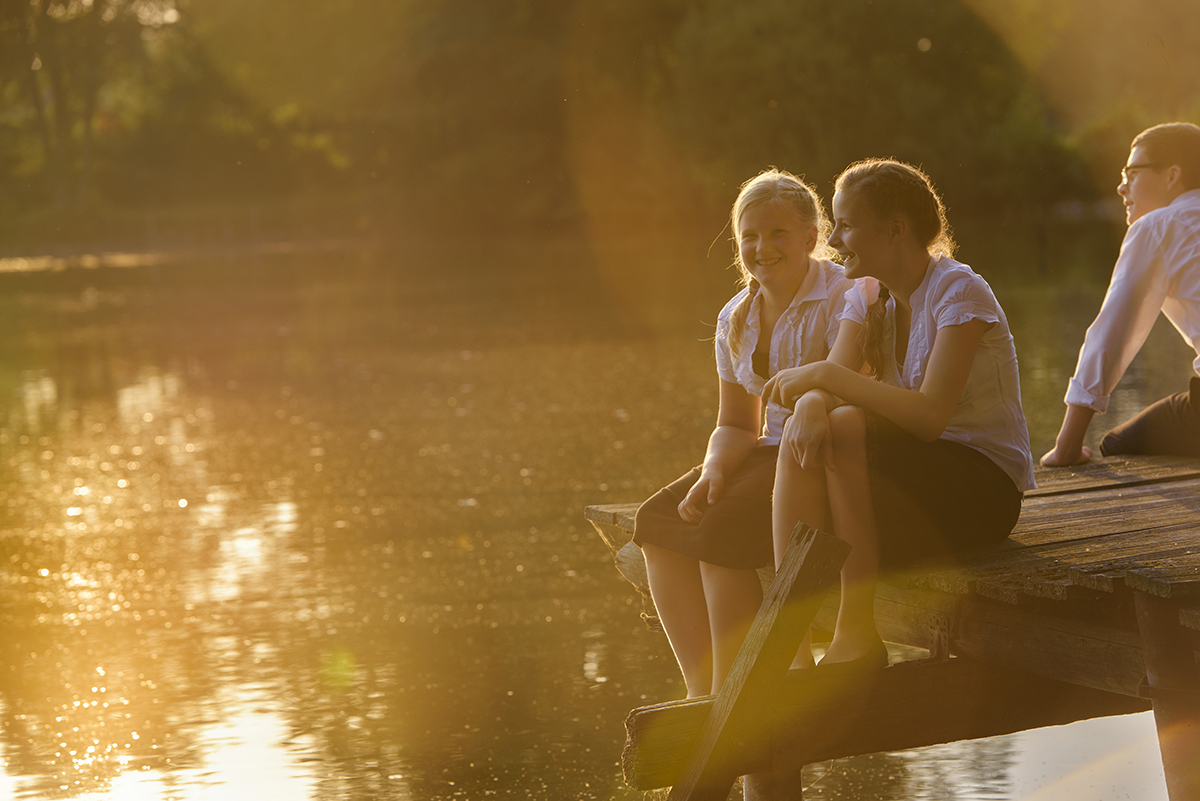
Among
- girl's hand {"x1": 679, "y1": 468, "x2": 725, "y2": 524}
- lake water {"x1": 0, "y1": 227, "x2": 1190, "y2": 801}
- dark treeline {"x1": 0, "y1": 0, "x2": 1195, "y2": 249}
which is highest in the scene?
dark treeline {"x1": 0, "y1": 0, "x2": 1195, "y2": 249}

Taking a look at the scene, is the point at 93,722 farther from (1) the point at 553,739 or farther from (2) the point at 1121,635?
(2) the point at 1121,635

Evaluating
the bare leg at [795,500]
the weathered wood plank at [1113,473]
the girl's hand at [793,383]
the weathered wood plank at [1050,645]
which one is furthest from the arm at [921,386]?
the weathered wood plank at [1113,473]

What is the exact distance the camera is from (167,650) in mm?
5930

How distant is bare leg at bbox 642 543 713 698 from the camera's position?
3.83m

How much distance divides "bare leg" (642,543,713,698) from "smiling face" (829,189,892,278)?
853 mm

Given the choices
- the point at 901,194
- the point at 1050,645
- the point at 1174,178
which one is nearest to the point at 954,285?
the point at 901,194

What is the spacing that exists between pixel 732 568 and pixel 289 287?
26.3 metres

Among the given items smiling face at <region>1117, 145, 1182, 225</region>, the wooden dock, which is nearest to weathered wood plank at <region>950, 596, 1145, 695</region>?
the wooden dock

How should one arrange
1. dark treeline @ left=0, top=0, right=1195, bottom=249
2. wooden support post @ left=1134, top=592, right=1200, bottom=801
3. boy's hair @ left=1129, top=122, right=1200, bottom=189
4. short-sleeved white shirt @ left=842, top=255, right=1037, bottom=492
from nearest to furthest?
wooden support post @ left=1134, top=592, right=1200, bottom=801 → short-sleeved white shirt @ left=842, top=255, right=1037, bottom=492 → boy's hair @ left=1129, top=122, right=1200, bottom=189 → dark treeline @ left=0, top=0, right=1195, bottom=249

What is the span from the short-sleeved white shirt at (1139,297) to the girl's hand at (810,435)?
1801 mm

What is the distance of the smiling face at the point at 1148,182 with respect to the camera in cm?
500

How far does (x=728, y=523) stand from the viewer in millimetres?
3785

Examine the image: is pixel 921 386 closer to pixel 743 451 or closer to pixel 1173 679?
pixel 743 451

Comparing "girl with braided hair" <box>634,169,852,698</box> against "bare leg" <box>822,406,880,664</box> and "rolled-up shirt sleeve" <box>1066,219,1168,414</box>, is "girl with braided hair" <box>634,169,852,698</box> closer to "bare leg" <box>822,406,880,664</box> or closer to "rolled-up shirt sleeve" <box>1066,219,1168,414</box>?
"bare leg" <box>822,406,880,664</box>
